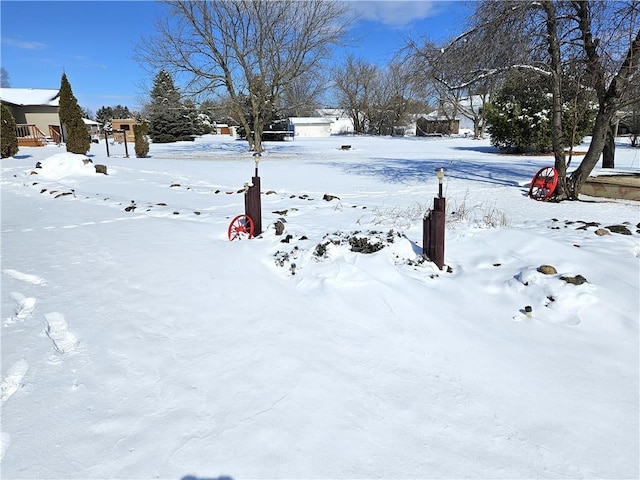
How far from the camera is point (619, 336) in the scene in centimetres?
314

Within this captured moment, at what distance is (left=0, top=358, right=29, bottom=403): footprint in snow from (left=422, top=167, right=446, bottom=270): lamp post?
11.2 ft

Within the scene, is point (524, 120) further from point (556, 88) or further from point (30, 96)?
point (30, 96)

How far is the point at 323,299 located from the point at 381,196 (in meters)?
5.64

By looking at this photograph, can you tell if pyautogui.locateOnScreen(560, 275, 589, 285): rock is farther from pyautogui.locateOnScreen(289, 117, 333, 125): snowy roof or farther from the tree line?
pyautogui.locateOnScreen(289, 117, 333, 125): snowy roof

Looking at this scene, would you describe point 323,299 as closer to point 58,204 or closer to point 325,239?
point 325,239

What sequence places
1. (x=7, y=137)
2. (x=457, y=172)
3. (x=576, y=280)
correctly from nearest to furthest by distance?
(x=576, y=280) → (x=457, y=172) → (x=7, y=137)

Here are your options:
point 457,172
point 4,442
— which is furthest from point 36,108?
point 4,442

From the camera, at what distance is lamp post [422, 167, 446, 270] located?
13.8ft

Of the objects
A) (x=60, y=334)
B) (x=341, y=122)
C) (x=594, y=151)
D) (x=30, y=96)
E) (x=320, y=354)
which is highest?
(x=30, y=96)

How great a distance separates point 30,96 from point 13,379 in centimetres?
3905

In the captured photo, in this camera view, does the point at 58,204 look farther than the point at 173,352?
Yes

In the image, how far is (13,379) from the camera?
2.55 m

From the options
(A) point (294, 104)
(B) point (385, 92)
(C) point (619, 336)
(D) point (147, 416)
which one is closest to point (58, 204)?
(D) point (147, 416)

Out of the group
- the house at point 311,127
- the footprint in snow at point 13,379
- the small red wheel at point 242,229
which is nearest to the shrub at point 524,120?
the small red wheel at point 242,229
